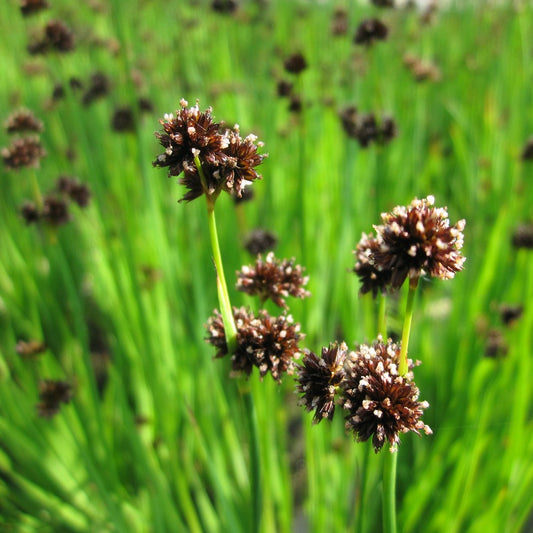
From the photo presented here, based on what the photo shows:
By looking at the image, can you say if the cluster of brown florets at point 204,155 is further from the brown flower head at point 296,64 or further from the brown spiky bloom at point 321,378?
the brown flower head at point 296,64

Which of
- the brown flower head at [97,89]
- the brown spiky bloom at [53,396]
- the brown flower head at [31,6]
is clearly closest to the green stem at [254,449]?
the brown spiky bloom at [53,396]

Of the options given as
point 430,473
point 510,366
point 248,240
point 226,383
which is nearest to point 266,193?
point 248,240

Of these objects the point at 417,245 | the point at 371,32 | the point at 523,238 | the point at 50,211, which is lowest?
the point at 417,245

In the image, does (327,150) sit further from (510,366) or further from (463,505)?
(463,505)

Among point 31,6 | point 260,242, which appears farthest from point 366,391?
point 31,6

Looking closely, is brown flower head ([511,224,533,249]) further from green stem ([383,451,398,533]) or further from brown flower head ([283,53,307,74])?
green stem ([383,451,398,533])

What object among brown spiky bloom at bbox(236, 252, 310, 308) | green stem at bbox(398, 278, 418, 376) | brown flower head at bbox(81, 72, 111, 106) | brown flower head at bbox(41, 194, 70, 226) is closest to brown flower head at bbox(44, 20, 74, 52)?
brown flower head at bbox(81, 72, 111, 106)

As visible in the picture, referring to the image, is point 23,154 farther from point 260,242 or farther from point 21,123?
point 260,242
